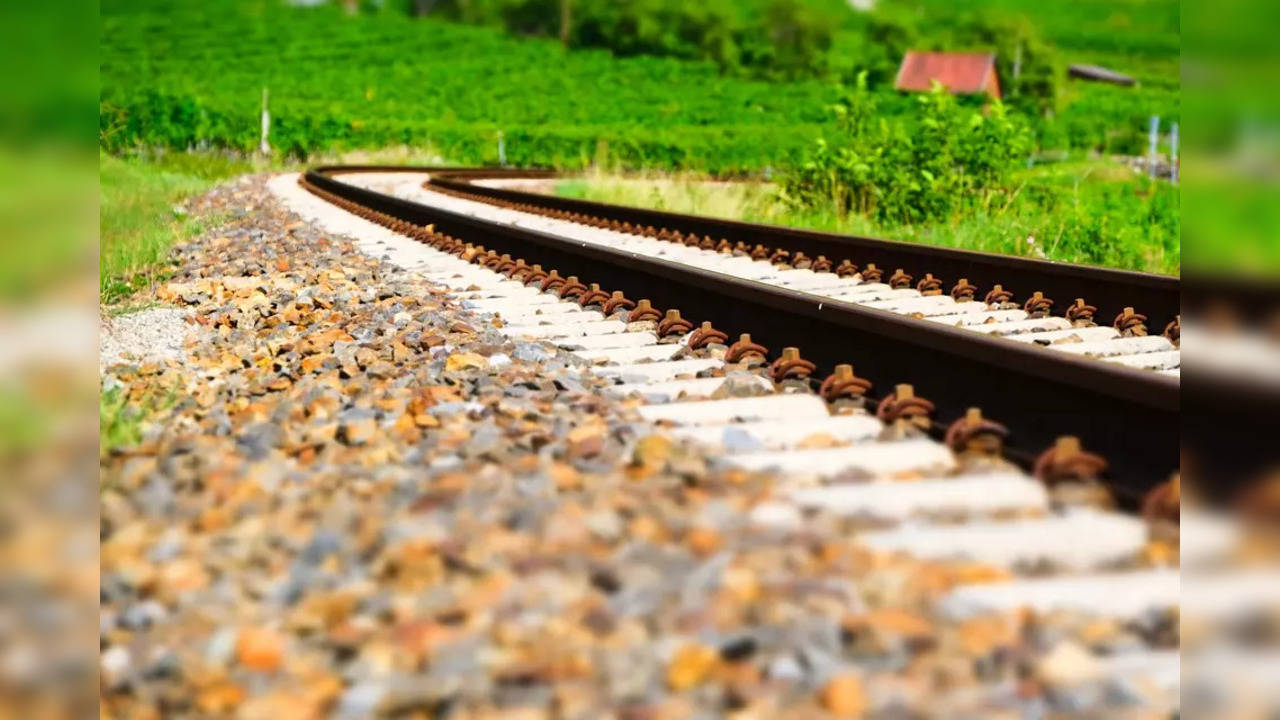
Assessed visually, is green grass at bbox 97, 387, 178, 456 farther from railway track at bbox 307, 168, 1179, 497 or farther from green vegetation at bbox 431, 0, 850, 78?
green vegetation at bbox 431, 0, 850, 78

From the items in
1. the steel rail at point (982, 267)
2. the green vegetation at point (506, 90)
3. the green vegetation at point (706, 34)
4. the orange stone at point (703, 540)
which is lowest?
the orange stone at point (703, 540)

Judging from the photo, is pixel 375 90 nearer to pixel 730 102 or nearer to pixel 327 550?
pixel 730 102

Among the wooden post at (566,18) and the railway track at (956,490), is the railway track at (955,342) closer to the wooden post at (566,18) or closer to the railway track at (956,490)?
the railway track at (956,490)

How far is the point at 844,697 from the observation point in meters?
2.00

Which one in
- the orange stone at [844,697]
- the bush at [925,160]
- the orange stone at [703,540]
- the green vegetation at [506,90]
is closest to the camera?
the orange stone at [844,697]

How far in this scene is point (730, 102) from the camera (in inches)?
2771

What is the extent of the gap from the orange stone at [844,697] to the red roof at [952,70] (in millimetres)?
97081

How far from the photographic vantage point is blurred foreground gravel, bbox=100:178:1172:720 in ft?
6.77

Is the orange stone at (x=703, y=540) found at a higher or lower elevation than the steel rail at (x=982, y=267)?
lower

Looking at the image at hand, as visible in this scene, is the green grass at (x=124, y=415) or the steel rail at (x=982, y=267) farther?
the steel rail at (x=982, y=267)

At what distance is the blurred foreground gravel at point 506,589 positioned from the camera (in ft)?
6.77

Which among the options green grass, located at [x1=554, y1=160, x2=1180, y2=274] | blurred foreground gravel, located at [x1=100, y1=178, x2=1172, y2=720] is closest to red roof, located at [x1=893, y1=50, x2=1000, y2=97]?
green grass, located at [x1=554, y1=160, x2=1180, y2=274]

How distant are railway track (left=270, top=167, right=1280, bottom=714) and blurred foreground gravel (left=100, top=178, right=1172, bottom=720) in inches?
2.6

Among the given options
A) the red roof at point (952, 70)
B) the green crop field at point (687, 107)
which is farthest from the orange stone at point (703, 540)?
the red roof at point (952, 70)
